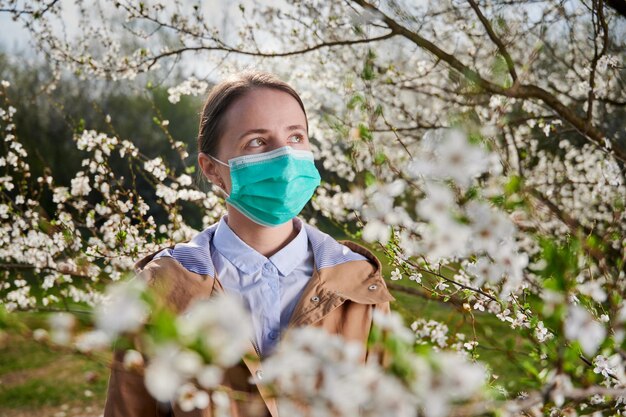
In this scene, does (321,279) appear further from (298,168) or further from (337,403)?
(337,403)

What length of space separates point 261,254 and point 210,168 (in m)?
0.46

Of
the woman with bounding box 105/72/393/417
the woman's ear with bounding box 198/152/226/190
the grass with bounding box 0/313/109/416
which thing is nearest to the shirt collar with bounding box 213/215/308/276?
the woman with bounding box 105/72/393/417

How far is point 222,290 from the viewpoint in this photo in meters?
1.86

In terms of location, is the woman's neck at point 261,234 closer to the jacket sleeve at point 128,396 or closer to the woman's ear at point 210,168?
the woman's ear at point 210,168

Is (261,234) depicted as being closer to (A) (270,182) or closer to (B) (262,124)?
(A) (270,182)

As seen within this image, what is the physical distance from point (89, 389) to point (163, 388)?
8327 millimetres

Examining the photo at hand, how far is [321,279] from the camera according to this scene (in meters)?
1.90

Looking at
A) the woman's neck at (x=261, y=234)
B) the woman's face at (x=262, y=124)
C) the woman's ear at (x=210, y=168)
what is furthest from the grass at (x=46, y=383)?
the woman's face at (x=262, y=124)

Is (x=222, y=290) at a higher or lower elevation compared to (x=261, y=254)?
lower

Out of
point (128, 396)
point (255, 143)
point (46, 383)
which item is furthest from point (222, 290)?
point (46, 383)

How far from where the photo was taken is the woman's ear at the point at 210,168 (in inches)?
87.4

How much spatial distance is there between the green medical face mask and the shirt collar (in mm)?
136

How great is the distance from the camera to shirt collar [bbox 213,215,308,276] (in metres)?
Result: 1.94

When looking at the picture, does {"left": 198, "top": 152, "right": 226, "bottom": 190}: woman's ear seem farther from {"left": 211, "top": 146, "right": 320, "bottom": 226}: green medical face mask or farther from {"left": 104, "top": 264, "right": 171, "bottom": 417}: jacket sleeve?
{"left": 104, "top": 264, "right": 171, "bottom": 417}: jacket sleeve
